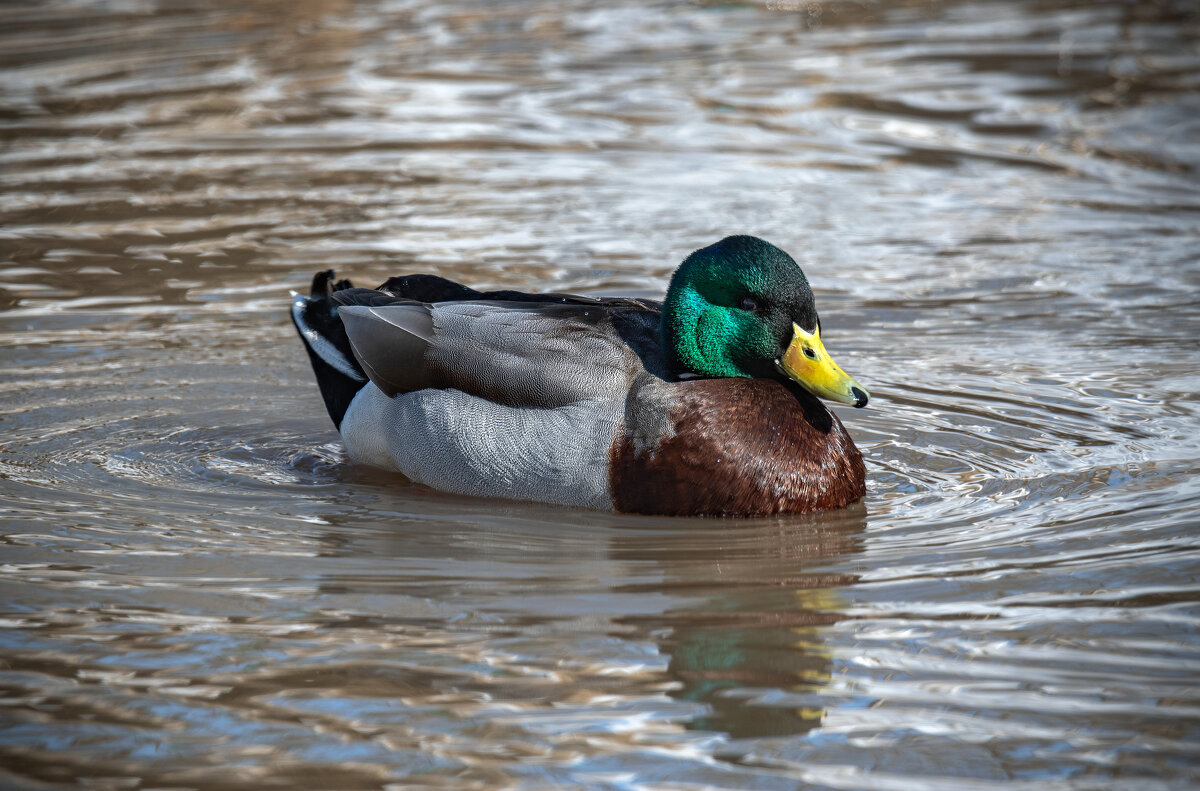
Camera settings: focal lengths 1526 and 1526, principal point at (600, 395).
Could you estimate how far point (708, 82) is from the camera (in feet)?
44.6

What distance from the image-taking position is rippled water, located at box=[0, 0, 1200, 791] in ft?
12.8

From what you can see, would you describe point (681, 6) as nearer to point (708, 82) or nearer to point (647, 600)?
point (708, 82)

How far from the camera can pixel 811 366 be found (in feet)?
18.3

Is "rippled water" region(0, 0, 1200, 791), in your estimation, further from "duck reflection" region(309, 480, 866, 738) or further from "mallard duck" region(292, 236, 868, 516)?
"mallard duck" region(292, 236, 868, 516)

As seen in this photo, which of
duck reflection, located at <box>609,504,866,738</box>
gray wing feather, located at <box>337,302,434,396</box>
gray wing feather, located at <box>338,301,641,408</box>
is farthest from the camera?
gray wing feather, located at <box>337,302,434,396</box>

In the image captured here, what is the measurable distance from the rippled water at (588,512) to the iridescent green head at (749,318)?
0.56m

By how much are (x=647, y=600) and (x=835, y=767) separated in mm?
1145

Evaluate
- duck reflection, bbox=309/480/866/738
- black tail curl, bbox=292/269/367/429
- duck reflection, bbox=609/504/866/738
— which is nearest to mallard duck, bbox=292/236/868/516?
duck reflection, bbox=309/480/866/738

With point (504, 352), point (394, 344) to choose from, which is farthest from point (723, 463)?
point (394, 344)

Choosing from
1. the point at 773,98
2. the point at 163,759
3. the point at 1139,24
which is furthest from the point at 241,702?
the point at 1139,24

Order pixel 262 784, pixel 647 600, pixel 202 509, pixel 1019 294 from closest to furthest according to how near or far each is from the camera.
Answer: pixel 262 784, pixel 647 600, pixel 202 509, pixel 1019 294

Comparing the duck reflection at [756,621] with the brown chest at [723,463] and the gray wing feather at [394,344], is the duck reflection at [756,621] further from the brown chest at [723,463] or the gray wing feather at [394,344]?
the gray wing feather at [394,344]

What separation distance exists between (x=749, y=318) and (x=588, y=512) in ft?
3.04

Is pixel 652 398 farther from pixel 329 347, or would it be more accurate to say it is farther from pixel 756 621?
pixel 329 347
